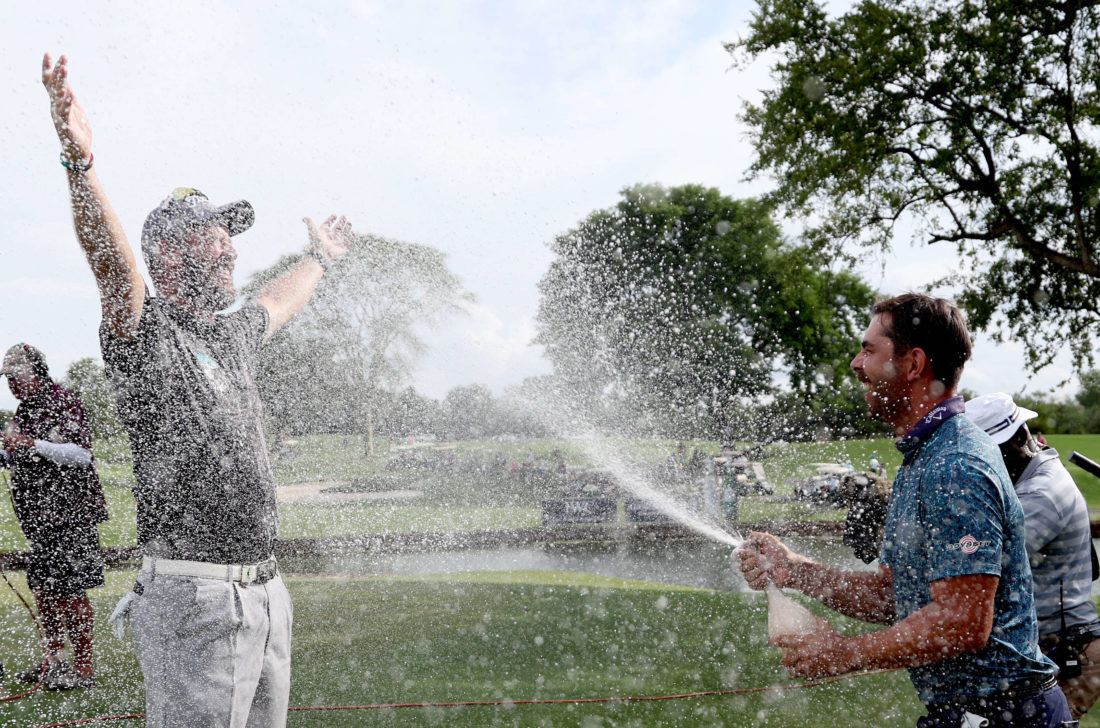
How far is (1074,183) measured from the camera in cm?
1246

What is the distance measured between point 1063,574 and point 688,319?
28176mm

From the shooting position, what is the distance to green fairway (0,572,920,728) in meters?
4.77

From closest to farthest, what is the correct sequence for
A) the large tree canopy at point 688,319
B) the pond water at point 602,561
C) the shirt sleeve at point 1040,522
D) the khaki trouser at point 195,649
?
the khaki trouser at point 195,649
the shirt sleeve at point 1040,522
the pond water at point 602,561
the large tree canopy at point 688,319

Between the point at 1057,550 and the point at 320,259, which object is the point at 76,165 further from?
the point at 1057,550

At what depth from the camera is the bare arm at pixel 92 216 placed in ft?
6.84

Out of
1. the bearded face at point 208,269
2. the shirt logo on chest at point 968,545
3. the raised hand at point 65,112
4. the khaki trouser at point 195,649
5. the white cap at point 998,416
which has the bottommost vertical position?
the khaki trouser at point 195,649

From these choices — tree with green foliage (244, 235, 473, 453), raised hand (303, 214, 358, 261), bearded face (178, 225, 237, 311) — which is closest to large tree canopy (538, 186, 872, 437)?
tree with green foliage (244, 235, 473, 453)

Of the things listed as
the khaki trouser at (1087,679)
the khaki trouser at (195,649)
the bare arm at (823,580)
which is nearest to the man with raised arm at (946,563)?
the bare arm at (823,580)

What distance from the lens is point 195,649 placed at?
2.31m

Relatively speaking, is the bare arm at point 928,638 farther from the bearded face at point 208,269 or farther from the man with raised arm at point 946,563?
the bearded face at point 208,269

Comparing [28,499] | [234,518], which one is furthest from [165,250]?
[28,499]

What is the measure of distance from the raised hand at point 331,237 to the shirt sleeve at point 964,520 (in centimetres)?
281

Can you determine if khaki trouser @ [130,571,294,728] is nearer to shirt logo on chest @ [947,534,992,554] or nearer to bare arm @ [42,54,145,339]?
bare arm @ [42,54,145,339]

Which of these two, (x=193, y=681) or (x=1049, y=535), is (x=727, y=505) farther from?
(x=193, y=681)
